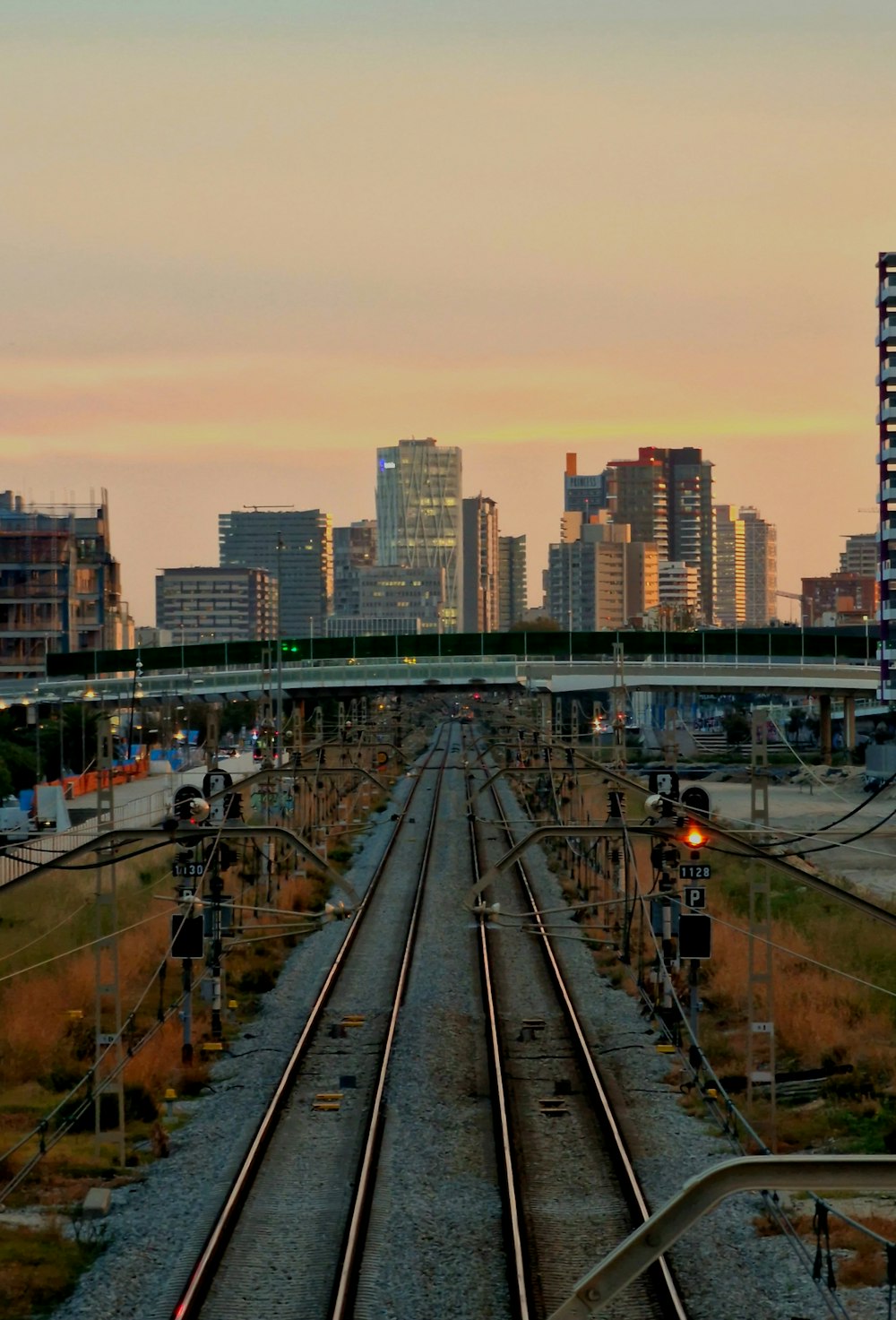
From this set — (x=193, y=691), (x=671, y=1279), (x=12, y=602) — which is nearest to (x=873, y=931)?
(x=671, y=1279)

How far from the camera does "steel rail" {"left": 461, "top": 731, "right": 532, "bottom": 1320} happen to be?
1682 cm

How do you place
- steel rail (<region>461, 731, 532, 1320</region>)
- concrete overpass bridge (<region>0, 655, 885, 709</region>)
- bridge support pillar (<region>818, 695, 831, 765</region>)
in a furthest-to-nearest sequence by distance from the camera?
bridge support pillar (<region>818, 695, 831, 765</region>), concrete overpass bridge (<region>0, 655, 885, 709</region>), steel rail (<region>461, 731, 532, 1320</region>)

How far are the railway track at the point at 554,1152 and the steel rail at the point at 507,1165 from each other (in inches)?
0.9

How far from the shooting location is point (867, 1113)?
2458 centimetres

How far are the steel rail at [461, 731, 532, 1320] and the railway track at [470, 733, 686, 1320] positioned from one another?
0.08ft

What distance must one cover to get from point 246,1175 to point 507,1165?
327 centimetres

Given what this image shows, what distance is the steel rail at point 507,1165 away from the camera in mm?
16823

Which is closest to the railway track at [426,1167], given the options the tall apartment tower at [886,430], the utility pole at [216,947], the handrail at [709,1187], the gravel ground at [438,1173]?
the gravel ground at [438,1173]

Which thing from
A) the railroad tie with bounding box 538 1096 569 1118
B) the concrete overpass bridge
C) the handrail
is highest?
→ the concrete overpass bridge

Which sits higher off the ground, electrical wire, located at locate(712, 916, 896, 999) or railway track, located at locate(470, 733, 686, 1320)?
electrical wire, located at locate(712, 916, 896, 999)

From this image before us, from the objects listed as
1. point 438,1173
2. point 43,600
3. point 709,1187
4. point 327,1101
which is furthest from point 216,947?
point 43,600

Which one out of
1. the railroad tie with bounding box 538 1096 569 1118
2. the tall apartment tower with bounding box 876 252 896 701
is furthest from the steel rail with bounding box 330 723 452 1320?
the tall apartment tower with bounding box 876 252 896 701

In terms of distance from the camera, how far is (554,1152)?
2256 centimetres

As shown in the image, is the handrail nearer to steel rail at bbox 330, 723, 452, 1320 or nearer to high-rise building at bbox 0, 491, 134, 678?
steel rail at bbox 330, 723, 452, 1320
